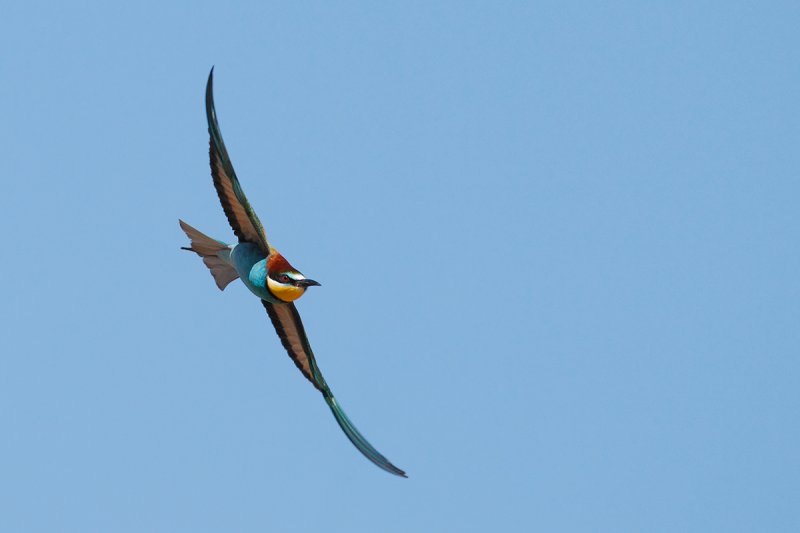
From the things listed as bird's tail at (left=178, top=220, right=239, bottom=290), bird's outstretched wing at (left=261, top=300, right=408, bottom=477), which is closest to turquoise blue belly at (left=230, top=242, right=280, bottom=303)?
bird's tail at (left=178, top=220, right=239, bottom=290)

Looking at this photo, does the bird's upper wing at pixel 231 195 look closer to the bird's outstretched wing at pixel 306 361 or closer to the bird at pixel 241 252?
the bird at pixel 241 252

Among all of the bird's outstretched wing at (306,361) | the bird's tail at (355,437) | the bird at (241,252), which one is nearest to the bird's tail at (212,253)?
the bird at (241,252)

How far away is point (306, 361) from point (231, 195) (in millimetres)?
4303

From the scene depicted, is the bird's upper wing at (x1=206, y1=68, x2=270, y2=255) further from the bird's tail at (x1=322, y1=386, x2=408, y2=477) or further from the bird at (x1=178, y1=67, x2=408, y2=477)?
the bird's tail at (x1=322, y1=386, x2=408, y2=477)

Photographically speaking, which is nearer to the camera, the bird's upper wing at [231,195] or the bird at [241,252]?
the bird's upper wing at [231,195]

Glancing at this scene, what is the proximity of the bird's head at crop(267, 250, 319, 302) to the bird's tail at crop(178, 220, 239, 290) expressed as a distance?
1287mm

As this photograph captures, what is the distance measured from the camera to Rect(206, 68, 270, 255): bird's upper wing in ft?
67.2

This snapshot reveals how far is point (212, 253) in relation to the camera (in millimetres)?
22469

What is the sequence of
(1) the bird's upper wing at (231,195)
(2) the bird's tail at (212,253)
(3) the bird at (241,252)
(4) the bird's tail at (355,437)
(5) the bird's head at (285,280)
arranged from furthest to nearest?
1. (4) the bird's tail at (355,437)
2. (2) the bird's tail at (212,253)
3. (5) the bird's head at (285,280)
4. (3) the bird at (241,252)
5. (1) the bird's upper wing at (231,195)

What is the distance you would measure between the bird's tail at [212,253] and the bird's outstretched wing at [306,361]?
123cm

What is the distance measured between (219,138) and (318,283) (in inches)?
102

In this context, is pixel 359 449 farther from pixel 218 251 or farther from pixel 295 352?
pixel 218 251

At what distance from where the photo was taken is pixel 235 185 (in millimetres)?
20984

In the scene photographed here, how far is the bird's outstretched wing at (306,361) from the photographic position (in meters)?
23.7
